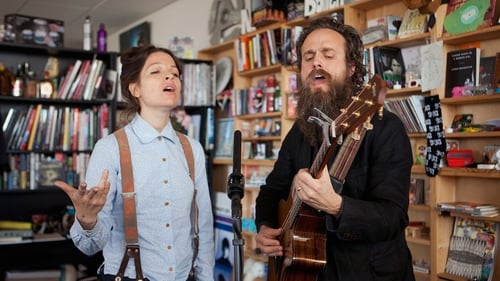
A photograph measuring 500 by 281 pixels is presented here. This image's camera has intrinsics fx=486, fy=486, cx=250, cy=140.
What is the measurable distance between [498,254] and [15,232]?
295 cm

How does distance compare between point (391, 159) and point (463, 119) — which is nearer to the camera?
point (391, 159)

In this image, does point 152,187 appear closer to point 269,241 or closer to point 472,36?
point 269,241

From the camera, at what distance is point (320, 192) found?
1201 millimetres

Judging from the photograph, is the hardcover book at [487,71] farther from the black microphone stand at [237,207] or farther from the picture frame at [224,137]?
the picture frame at [224,137]

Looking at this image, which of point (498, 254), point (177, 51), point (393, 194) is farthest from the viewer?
point (177, 51)

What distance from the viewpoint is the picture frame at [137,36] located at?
543 cm

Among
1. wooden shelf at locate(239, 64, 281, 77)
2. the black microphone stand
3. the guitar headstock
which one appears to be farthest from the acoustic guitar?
wooden shelf at locate(239, 64, 281, 77)

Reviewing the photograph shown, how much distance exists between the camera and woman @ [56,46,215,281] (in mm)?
1563

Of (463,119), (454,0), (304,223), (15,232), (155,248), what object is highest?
(454,0)

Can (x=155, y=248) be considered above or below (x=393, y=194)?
below

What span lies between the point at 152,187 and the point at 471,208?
A: 1.61 m

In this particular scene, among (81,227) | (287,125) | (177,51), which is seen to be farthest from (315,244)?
(177,51)

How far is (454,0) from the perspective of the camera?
2459 millimetres

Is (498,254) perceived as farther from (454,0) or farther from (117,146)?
(117,146)
